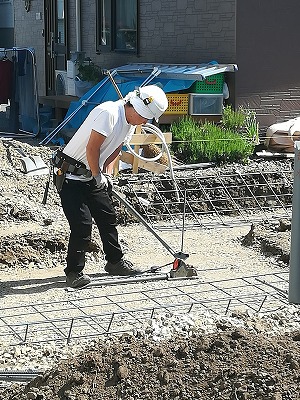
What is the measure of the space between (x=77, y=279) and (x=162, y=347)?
292 centimetres

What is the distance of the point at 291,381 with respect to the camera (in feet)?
13.5

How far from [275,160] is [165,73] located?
2.30 metres

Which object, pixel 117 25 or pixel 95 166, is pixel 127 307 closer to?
pixel 95 166

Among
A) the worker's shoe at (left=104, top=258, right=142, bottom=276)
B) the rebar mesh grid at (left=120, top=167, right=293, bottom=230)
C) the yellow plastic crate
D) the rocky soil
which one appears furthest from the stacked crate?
the worker's shoe at (left=104, top=258, right=142, bottom=276)

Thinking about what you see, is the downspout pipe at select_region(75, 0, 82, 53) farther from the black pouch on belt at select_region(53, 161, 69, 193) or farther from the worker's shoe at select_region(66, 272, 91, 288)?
the worker's shoe at select_region(66, 272, 91, 288)

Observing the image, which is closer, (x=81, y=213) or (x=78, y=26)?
(x=81, y=213)

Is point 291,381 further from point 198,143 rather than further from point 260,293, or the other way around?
point 198,143

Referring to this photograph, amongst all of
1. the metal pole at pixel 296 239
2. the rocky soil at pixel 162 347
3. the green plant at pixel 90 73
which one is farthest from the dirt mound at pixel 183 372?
the green plant at pixel 90 73

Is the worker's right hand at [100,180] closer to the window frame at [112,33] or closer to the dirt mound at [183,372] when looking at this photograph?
the dirt mound at [183,372]

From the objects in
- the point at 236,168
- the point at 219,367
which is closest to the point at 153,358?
the point at 219,367

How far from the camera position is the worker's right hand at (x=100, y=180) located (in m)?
7.23

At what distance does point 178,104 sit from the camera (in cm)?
1316

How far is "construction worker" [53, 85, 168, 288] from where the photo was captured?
23.3 ft

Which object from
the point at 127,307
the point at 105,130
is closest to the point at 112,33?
the point at 105,130
